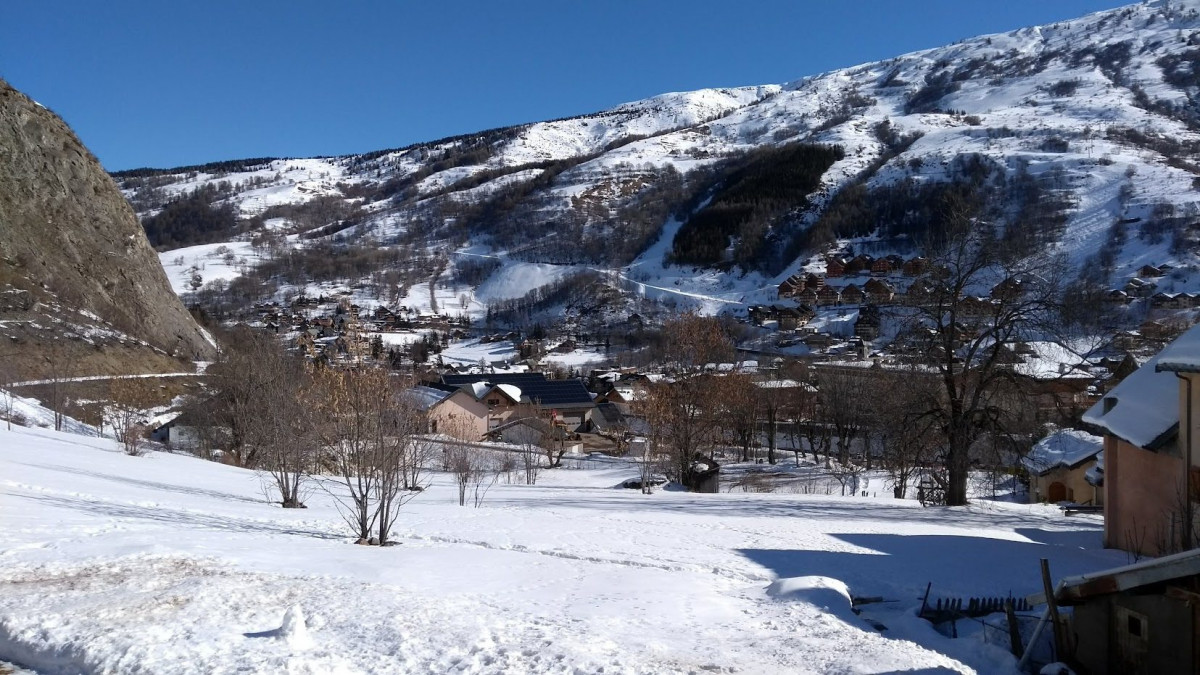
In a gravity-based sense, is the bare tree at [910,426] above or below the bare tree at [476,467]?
above

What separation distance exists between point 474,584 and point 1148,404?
11314 mm

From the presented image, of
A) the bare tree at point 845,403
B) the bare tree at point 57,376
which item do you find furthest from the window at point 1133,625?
the bare tree at point 845,403

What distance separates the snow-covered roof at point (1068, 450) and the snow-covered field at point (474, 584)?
1520cm

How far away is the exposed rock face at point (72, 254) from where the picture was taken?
42.1 m

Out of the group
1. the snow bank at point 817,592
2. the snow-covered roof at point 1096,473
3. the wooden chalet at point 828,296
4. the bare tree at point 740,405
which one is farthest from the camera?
the wooden chalet at point 828,296

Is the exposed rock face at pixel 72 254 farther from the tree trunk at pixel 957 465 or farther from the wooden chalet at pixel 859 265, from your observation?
the wooden chalet at pixel 859 265

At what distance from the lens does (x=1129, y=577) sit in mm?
7473

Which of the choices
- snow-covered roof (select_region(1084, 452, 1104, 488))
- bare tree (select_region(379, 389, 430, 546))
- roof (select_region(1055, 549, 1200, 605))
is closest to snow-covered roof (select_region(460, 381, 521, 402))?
snow-covered roof (select_region(1084, 452, 1104, 488))

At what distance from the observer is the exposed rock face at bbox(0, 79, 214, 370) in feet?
138

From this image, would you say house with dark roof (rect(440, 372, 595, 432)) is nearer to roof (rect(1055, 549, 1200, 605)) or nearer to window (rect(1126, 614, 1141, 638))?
roof (rect(1055, 549, 1200, 605))

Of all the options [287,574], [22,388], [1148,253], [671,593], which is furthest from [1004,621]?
[1148,253]

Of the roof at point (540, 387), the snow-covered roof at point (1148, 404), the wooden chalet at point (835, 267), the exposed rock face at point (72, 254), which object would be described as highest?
the wooden chalet at point (835, 267)

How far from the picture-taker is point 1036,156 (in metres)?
138

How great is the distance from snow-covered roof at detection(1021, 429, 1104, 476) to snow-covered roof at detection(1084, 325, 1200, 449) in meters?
17.5
